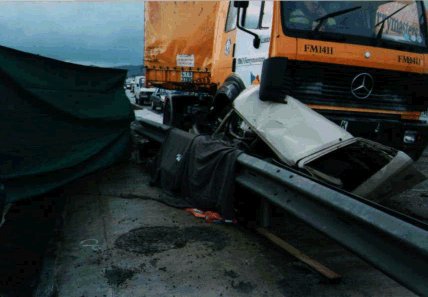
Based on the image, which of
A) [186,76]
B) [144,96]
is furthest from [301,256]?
[144,96]

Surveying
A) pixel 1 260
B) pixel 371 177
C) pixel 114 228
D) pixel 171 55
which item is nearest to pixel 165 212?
pixel 114 228

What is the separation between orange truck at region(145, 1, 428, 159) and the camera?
4.88m

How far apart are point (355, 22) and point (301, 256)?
3050 mm

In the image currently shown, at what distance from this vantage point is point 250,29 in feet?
18.3

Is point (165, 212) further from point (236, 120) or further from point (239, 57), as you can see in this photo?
point (239, 57)

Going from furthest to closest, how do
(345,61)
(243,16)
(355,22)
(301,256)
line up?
(243,16) → (355,22) → (345,61) → (301,256)

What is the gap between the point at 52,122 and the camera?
5570mm

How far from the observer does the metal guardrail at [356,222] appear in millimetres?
2207

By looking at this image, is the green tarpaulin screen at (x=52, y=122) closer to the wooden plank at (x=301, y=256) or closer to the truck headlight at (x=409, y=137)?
the wooden plank at (x=301, y=256)

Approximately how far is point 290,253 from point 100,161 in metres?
3.52

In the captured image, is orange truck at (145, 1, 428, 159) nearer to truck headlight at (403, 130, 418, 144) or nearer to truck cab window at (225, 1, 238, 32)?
truck headlight at (403, 130, 418, 144)

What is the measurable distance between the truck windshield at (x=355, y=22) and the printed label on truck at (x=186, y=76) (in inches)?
159

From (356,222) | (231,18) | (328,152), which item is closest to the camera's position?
(356,222)

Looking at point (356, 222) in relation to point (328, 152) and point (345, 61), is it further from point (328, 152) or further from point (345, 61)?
point (345, 61)
